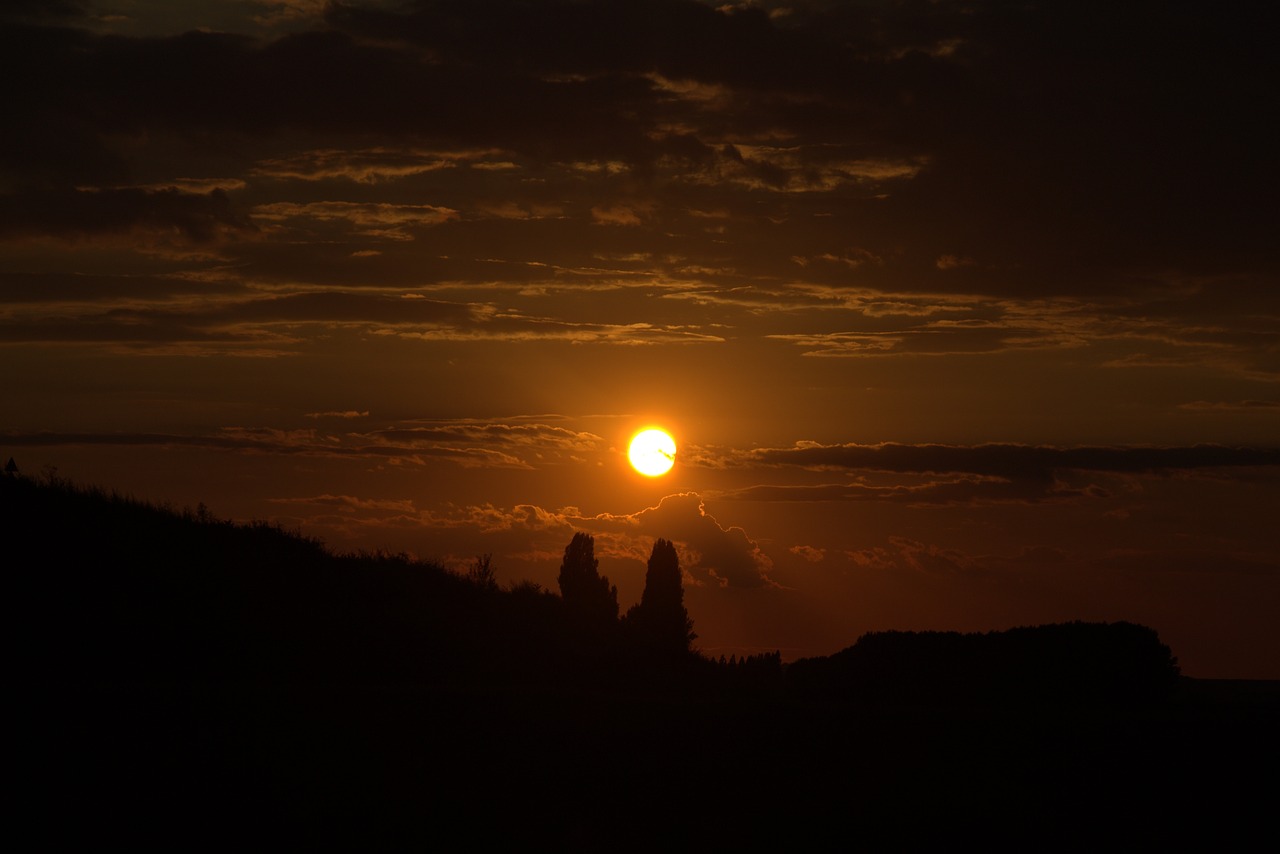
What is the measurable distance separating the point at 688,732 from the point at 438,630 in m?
15.8

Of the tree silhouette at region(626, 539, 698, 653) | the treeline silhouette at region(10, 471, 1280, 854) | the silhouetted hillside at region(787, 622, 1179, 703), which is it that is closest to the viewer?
the treeline silhouette at region(10, 471, 1280, 854)

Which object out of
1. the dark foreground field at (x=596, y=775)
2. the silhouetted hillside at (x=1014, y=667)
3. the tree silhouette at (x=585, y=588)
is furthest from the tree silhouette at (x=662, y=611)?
the dark foreground field at (x=596, y=775)

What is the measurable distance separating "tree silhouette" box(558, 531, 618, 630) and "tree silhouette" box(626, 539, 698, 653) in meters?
0.81

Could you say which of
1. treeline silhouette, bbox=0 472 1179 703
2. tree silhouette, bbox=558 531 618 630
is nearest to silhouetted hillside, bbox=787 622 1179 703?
treeline silhouette, bbox=0 472 1179 703

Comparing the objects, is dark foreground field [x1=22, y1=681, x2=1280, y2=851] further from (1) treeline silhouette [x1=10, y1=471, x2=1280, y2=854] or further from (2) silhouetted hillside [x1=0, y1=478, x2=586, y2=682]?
(2) silhouetted hillside [x1=0, y1=478, x2=586, y2=682]

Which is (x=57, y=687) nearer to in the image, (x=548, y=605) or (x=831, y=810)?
(x=831, y=810)

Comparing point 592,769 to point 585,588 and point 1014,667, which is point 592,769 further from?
point 585,588

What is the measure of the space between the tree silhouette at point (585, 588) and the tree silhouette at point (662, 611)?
0.81 metres

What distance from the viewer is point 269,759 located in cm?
1429

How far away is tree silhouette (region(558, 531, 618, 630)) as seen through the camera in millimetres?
38438

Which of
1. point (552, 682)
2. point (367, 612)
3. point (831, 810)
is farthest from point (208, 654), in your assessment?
point (831, 810)

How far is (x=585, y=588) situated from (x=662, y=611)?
2533mm

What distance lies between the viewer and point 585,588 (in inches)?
1608

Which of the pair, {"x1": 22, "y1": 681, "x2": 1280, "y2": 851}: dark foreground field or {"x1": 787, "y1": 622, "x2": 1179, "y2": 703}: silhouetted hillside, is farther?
{"x1": 787, "y1": 622, "x2": 1179, "y2": 703}: silhouetted hillside
